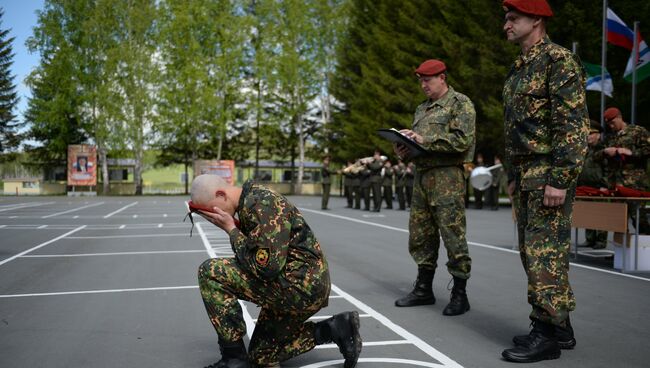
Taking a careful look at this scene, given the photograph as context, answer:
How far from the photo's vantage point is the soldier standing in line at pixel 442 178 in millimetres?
5570

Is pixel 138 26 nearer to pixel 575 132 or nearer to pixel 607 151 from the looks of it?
pixel 607 151

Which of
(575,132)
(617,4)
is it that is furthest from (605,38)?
(575,132)

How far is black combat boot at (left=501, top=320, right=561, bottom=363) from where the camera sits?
4227mm

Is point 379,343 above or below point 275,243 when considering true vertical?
below

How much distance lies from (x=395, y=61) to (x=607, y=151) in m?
31.3

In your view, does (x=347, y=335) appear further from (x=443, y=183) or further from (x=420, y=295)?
(x=420, y=295)

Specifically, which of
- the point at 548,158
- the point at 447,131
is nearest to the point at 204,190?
the point at 548,158

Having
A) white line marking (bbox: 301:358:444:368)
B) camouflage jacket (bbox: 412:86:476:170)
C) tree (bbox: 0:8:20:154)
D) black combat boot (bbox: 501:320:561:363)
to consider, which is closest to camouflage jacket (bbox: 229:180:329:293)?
white line marking (bbox: 301:358:444:368)

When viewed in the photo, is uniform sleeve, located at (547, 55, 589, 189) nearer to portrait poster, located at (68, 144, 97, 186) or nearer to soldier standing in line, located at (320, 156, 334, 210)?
soldier standing in line, located at (320, 156, 334, 210)

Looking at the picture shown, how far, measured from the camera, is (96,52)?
50188 mm

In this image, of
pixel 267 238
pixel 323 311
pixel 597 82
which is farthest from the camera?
pixel 597 82

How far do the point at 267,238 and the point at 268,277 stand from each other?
0.25m

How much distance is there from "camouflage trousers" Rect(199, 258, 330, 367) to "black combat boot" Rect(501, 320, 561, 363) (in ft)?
4.39

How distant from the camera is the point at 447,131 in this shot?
5.66m
